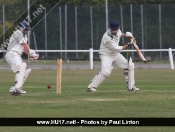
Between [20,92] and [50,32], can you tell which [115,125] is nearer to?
[20,92]

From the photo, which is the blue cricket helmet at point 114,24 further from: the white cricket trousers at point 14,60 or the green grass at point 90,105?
the white cricket trousers at point 14,60

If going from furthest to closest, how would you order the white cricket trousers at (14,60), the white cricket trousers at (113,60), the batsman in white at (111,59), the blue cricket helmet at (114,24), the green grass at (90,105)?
the white cricket trousers at (113,60) < the batsman in white at (111,59) < the blue cricket helmet at (114,24) < the white cricket trousers at (14,60) < the green grass at (90,105)

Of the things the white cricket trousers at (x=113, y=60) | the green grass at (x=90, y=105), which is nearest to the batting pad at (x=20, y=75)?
the green grass at (x=90, y=105)

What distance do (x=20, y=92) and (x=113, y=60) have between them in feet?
9.90

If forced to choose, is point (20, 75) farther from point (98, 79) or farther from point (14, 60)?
point (98, 79)

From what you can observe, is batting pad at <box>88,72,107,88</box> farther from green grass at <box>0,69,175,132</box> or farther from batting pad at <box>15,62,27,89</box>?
batting pad at <box>15,62,27,89</box>

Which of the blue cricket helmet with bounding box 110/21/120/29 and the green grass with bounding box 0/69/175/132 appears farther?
the blue cricket helmet with bounding box 110/21/120/29

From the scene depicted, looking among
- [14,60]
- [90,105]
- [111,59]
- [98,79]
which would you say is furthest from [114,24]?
[90,105]

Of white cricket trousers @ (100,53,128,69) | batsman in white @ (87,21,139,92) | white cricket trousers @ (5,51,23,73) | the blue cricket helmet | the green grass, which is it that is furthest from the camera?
white cricket trousers @ (100,53,128,69)

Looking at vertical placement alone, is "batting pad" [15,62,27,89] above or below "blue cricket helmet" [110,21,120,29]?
below

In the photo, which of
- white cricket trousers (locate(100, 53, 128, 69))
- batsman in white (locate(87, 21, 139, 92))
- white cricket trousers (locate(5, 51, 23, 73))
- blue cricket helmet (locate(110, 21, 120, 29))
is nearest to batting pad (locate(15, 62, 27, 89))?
white cricket trousers (locate(5, 51, 23, 73))

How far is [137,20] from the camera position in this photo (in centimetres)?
4856

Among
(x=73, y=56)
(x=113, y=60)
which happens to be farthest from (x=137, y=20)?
(x=113, y=60)

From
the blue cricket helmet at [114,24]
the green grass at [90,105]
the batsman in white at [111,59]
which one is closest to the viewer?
the green grass at [90,105]
